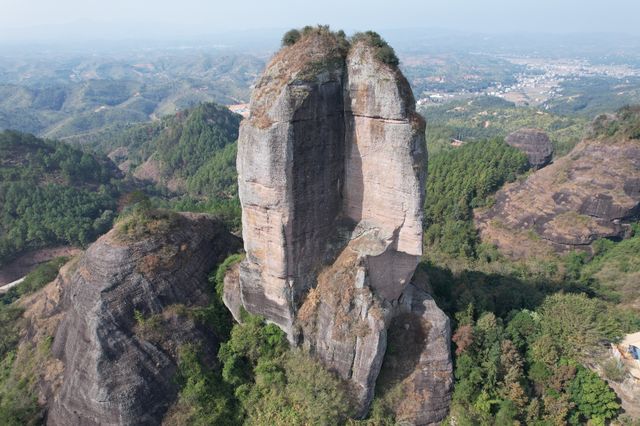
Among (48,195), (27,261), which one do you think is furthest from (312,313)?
(48,195)

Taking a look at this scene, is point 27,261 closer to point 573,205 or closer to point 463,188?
point 463,188

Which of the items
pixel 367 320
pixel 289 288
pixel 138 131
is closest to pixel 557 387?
pixel 367 320

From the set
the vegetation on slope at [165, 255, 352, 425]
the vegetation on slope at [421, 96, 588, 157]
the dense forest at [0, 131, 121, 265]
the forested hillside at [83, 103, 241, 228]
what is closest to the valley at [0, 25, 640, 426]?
the vegetation on slope at [165, 255, 352, 425]

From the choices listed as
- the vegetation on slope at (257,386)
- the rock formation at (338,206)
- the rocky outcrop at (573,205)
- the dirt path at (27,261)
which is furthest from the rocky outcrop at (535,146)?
the dirt path at (27,261)

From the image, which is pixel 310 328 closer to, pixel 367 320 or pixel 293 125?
pixel 367 320

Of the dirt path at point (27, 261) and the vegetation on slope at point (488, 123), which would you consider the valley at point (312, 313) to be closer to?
the dirt path at point (27, 261)

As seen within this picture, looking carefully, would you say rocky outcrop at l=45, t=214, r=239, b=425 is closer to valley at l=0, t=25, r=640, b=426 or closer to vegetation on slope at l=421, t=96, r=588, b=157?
valley at l=0, t=25, r=640, b=426
